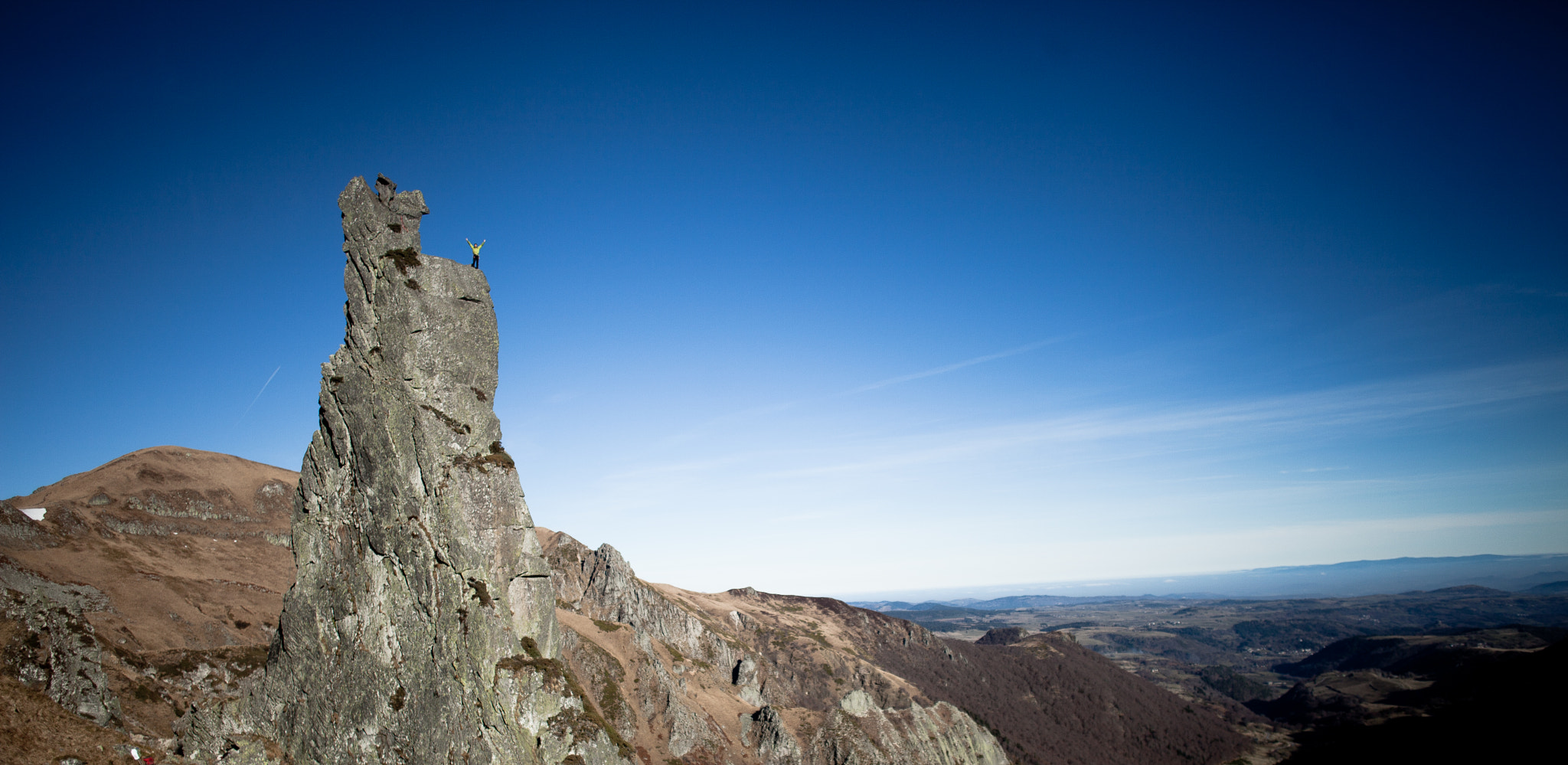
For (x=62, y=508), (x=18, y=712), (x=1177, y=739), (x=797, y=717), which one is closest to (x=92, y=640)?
(x=18, y=712)

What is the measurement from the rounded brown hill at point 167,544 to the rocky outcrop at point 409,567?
1551 inches

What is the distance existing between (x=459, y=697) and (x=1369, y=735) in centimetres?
20716

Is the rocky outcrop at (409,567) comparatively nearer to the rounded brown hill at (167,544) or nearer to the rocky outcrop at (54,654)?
the rocky outcrop at (54,654)

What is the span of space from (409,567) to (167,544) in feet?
274

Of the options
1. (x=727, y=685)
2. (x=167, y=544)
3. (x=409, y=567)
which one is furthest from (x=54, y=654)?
(x=727, y=685)

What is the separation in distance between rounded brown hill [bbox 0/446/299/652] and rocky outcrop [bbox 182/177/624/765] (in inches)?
1551

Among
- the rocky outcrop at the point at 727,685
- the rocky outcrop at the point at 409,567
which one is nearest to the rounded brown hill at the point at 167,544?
the rocky outcrop at the point at 727,685

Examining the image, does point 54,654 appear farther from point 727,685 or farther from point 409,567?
point 727,685

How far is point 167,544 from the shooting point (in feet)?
270

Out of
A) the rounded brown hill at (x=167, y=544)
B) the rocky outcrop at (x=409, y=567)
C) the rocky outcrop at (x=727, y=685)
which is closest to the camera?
the rocky outcrop at (x=409, y=567)

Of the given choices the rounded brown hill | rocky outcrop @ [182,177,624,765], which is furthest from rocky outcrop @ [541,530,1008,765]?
rocky outcrop @ [182,177,624,765]

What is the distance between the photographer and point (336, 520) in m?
30.6

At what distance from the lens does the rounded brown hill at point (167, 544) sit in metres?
60.0

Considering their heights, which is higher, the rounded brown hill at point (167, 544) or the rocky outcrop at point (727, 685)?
the rounded brown hill at point (167, 544)
